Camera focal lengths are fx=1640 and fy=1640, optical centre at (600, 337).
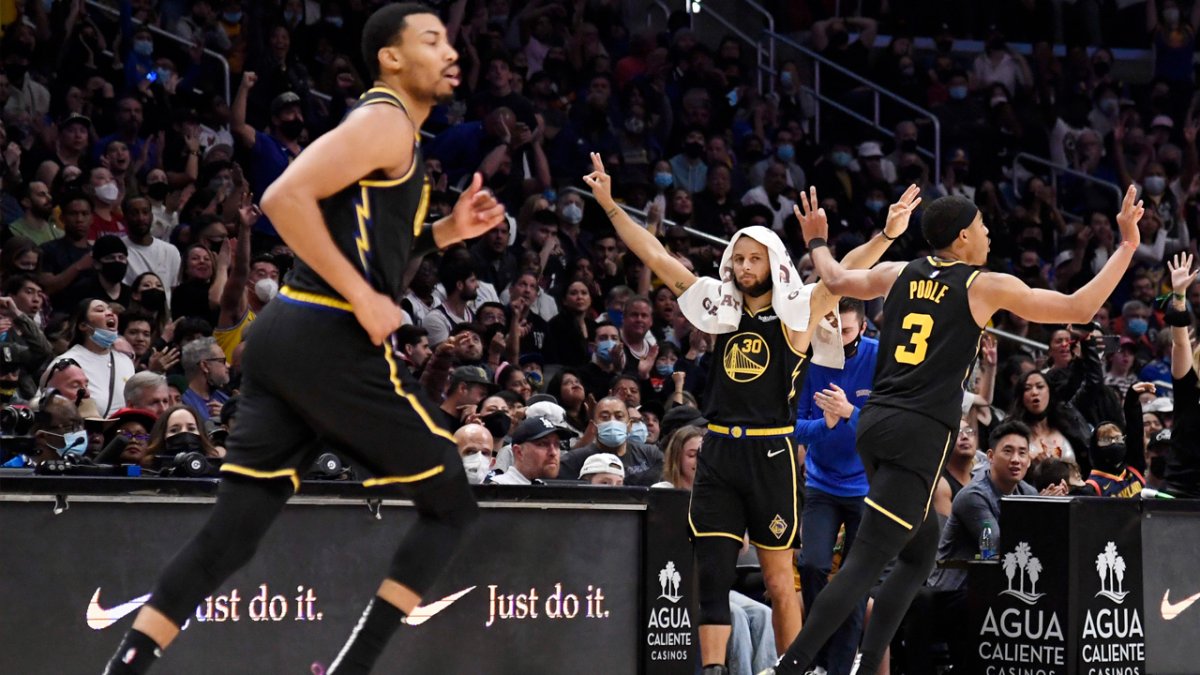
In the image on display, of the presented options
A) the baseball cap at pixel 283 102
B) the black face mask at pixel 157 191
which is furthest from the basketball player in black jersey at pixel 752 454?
the baseball cap at pixel 283 102

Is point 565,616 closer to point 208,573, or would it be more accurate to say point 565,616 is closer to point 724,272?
point 724,272

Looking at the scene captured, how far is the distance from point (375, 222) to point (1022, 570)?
4.40 m

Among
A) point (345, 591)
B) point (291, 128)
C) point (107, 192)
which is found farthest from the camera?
point (291, 128)

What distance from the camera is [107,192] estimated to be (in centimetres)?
1138

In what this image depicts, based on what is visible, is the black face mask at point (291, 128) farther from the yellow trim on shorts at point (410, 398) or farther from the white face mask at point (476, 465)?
the yellow trim on shorts at point (410, 398)

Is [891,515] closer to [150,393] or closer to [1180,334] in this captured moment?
[1180,334]

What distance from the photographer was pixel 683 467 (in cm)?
883

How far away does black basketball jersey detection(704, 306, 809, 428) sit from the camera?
7.08m

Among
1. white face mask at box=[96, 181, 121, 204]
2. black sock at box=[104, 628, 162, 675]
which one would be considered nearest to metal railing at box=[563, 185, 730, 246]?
white face mask at box=[96, 181, 121, 204]

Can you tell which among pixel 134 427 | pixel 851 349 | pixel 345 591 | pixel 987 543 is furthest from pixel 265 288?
pixel 987 543

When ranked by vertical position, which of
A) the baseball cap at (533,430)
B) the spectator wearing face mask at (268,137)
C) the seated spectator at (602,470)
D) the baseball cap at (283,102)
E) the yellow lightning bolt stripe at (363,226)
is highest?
the baseball cap at (283,102)

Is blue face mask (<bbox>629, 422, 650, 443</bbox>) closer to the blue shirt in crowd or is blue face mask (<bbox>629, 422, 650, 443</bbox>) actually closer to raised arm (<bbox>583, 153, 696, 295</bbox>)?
the blue shirt in crowd

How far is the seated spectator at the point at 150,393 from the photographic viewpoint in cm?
873

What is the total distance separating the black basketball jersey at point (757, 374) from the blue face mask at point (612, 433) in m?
2.67
